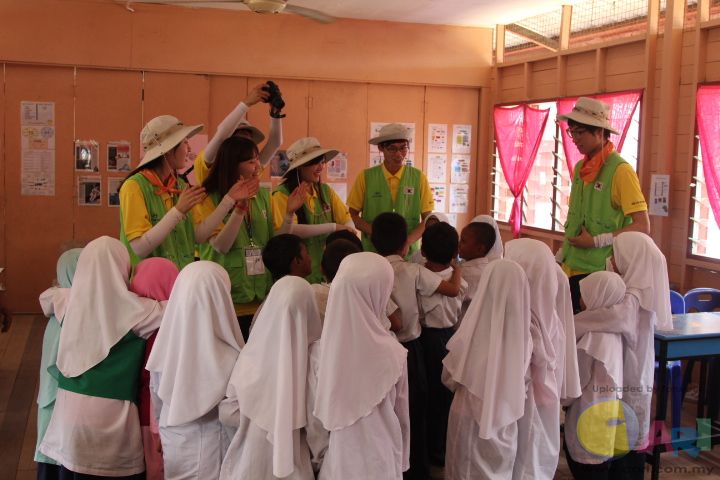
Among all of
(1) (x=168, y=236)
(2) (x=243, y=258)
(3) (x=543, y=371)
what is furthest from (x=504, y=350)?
(1) (x=168, y=236)

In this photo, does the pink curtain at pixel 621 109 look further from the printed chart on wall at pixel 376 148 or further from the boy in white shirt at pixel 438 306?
the boy in white shirt at pixel 438 306

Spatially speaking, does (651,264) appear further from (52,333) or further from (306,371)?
(52,333)

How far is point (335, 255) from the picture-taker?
2.93 meters

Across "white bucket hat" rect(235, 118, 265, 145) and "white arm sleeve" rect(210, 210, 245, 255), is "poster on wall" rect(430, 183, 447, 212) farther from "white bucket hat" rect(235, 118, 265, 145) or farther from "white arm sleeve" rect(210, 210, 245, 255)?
"white arm sleeve" rect(210, 210, 245, 255)

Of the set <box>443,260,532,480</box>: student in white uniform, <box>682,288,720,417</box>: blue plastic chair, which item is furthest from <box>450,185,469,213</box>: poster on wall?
<box>443,260,532,480</box>: student in white uniform

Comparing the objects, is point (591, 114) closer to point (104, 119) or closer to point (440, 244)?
point (440, 244)

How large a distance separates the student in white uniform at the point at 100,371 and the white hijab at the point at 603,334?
1.85 metres

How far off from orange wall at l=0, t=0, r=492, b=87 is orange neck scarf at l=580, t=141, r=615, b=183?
4.19 meters

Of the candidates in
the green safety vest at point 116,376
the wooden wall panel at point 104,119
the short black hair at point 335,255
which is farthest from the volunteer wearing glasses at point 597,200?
the wooden wall panel at point 104,119

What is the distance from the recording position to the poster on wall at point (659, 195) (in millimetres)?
5496

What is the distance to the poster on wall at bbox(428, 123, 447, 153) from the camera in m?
8.17

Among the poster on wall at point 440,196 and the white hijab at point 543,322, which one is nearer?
the white hijab at point 543,322

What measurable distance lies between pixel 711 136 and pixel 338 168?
393 cm

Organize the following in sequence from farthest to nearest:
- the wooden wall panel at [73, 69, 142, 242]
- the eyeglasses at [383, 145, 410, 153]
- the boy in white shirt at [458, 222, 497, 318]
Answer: the wooden wall panel at [73, 69, 142, 242] → the eyeglasses at [383, 145, 410, 153] → the boy in white shirt at [458, 222, 497, 318]
